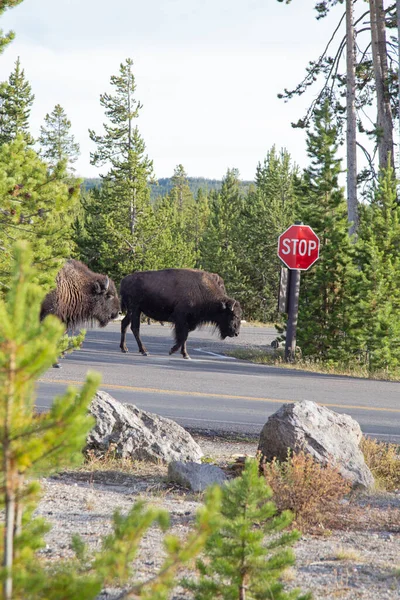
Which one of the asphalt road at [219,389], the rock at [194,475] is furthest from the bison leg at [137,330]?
the rock at [194,475]

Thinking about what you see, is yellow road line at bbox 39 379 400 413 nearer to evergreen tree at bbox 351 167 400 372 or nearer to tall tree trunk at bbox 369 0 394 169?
evergreen tree at bbox 351 167 400 372

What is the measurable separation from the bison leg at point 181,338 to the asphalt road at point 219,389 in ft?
0.64

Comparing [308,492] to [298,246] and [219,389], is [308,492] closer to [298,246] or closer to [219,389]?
[219,389]

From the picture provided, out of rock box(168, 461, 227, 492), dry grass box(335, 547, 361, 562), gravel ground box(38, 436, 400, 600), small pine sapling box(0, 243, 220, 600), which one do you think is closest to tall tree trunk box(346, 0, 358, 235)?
gravel ground box(38, 436, 400, 600)

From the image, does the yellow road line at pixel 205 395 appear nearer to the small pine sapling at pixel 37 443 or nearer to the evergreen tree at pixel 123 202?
the small pine sapling at pixel 37 443

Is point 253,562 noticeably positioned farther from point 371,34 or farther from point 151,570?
point 371,34

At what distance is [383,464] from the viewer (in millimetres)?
7820

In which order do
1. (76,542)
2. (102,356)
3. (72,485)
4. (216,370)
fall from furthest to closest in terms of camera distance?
(102,356), (216,370), (72,485), (76,542)

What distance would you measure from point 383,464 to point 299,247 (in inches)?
363

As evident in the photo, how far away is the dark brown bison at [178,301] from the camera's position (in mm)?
18109

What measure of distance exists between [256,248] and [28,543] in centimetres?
4176

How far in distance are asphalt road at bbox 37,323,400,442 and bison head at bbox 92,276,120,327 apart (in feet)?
3.19

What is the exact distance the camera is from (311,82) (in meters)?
23.2

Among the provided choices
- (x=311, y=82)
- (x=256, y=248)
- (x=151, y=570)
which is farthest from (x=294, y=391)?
(x=256, y=248)
